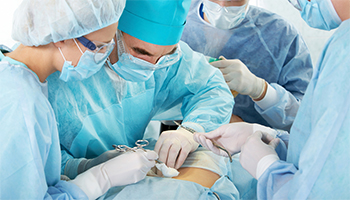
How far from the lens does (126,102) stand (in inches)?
66.6

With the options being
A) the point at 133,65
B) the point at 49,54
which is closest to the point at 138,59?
the point at 133,65

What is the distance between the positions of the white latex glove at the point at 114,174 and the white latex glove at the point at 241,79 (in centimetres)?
110

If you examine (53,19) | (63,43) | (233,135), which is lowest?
(233,135)

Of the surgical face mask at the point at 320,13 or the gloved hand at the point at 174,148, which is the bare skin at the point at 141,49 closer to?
the gloved hand at the point at 174,148

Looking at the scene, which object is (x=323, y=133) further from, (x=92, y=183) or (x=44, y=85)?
(x=44, y=85)

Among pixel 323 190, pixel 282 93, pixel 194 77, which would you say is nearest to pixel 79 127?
pixel 194 77

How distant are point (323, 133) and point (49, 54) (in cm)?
105

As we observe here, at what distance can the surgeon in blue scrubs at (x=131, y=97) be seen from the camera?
143 cm

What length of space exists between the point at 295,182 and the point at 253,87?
1.44 meters

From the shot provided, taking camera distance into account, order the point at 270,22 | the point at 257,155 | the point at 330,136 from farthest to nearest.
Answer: the point at 270,22 < the point at 257,155 < the point at 330,136

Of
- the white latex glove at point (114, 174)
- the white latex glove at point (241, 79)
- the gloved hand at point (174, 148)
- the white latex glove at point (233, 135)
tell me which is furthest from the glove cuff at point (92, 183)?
the white latex glove at point (241, 79)

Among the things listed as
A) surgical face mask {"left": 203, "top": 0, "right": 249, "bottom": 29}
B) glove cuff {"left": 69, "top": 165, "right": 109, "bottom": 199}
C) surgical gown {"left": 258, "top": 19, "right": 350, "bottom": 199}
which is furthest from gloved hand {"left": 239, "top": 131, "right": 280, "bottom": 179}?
surgical face mask {"left": 203, "top": 0, "right": 249, "bottom": 29}

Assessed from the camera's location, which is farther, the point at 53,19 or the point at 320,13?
the point at 53,19

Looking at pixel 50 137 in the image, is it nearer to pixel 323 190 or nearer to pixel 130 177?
pixel 130 177
